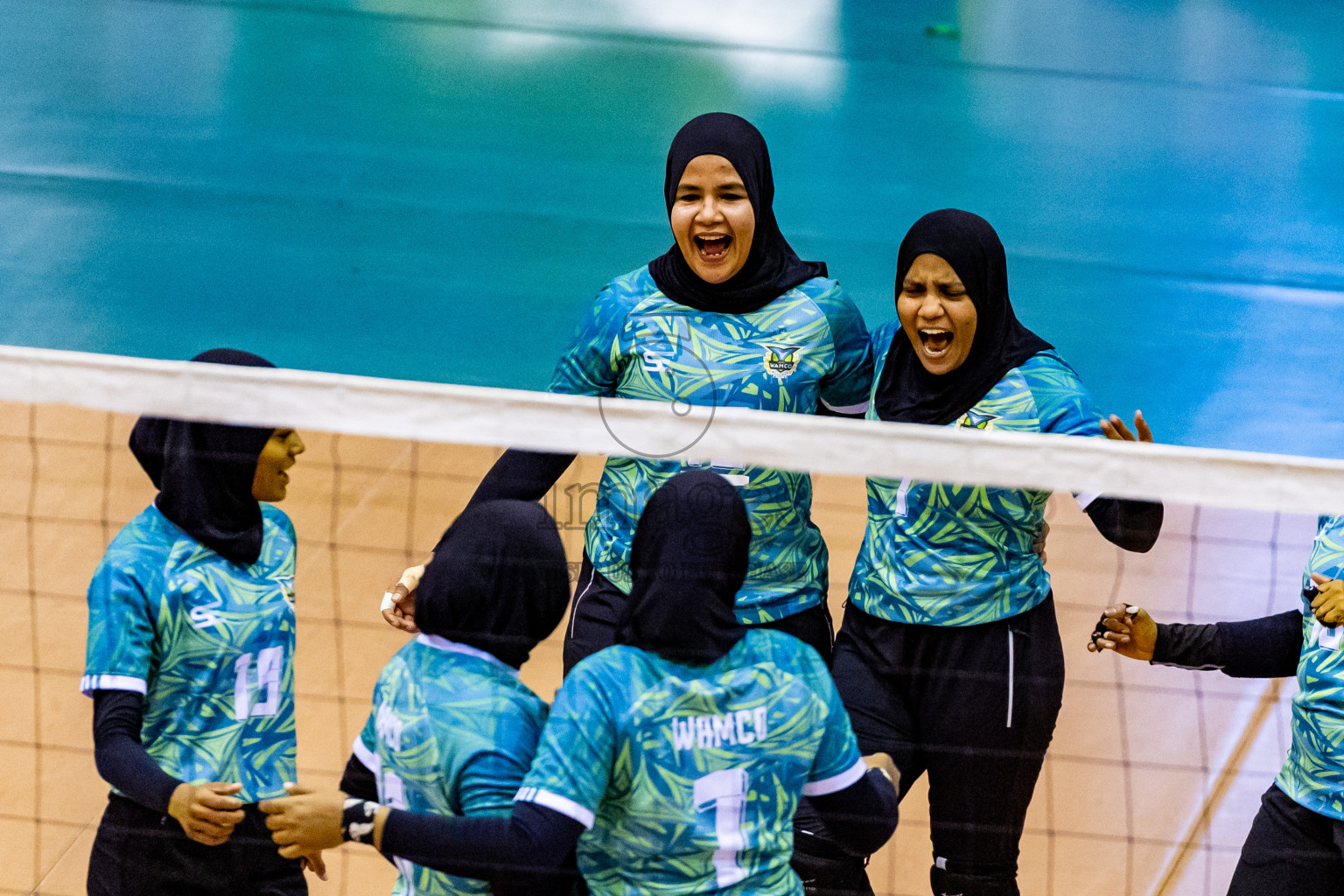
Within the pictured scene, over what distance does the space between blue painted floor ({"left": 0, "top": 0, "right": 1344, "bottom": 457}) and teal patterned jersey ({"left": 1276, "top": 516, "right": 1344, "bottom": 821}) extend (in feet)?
10.6

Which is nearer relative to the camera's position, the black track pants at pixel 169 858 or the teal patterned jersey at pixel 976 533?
the black track pants at pixel 169 858

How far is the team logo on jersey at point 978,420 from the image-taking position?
132 inches

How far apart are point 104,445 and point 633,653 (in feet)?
15.7

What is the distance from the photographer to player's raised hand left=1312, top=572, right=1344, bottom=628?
10.7 ft

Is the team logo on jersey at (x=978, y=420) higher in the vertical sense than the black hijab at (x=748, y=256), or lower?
lower

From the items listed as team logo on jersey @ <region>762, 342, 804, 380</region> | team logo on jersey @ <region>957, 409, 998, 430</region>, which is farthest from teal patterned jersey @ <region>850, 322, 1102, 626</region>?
team logo on jersey @ <region>762, 342, 804, 380</region>

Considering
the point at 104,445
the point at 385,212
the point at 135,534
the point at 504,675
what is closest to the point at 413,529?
the point at 104,445

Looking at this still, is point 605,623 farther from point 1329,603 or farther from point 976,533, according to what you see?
point 1329,603

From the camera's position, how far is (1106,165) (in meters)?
8.44

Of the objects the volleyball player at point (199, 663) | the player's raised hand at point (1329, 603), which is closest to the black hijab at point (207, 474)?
the volleyball player at point (199, 663)

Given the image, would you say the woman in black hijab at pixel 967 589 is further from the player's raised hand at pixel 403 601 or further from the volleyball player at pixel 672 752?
the player's raised hand at pixel 403 601

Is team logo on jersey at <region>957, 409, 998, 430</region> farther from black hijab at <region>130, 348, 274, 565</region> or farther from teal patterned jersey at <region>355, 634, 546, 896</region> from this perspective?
black hijab at <region>130, 348, 274, 565</region>

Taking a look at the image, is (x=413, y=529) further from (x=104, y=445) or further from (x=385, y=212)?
(x=385, y=212)

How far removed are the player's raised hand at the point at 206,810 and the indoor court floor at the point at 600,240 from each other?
1.52 meters
